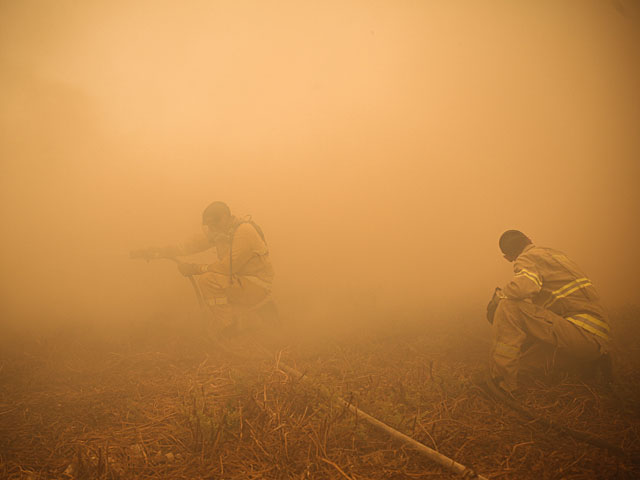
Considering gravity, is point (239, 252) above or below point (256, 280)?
above

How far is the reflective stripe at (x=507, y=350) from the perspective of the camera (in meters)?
2.75

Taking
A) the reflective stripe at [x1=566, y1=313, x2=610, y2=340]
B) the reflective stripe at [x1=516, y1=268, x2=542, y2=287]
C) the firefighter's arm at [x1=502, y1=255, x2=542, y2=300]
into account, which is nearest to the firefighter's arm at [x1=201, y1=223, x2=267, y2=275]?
the firefighter's arm at [x1=502, y1=255, x2=542, y2=300]

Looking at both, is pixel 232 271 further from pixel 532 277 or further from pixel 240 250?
pixel 532 277

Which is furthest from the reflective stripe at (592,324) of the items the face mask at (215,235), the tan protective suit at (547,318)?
the face mask at (215,235)

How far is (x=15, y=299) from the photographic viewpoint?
5613 millimetres

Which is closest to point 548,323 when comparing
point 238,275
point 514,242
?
point 514,242

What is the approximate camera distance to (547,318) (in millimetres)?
2717

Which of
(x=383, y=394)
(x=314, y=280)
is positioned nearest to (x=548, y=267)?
(x=383, y=394)

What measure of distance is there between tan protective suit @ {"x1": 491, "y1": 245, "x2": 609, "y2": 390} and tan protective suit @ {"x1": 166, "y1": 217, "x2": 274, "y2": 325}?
125 inches

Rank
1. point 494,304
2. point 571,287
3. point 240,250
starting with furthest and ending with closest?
point 240,250 → point 494,304 → point 571,287

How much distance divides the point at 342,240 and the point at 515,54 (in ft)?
35.4

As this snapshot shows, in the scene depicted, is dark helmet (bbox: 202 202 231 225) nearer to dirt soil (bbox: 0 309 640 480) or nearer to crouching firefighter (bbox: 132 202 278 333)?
crouching firefighter (bbox: 132 202 278 333)

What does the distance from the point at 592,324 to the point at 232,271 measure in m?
4.11

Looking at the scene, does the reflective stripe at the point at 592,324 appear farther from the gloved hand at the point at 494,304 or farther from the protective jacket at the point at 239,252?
the protective jacket at the point at 239,252
